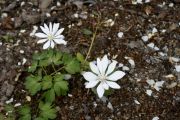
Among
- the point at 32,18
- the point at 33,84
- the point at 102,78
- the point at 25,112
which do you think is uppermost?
the point at 32,18

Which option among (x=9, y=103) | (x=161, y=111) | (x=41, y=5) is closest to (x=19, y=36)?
(x=41, y=5)

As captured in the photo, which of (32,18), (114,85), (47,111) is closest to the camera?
(114,85)

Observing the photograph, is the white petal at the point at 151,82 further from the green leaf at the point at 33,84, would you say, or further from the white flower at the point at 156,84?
the green leaf at the point at 33,84

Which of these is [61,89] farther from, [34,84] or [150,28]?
[150,28]

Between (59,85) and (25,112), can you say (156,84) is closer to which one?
(59,85)

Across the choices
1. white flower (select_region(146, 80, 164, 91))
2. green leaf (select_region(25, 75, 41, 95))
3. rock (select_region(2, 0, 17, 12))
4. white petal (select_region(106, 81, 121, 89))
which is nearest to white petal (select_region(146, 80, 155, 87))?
white flower (select_region(146, 80, 164, 91))

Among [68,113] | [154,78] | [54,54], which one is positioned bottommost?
[68,113]

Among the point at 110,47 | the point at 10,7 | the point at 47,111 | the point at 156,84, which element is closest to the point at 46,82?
the point at 47,111
